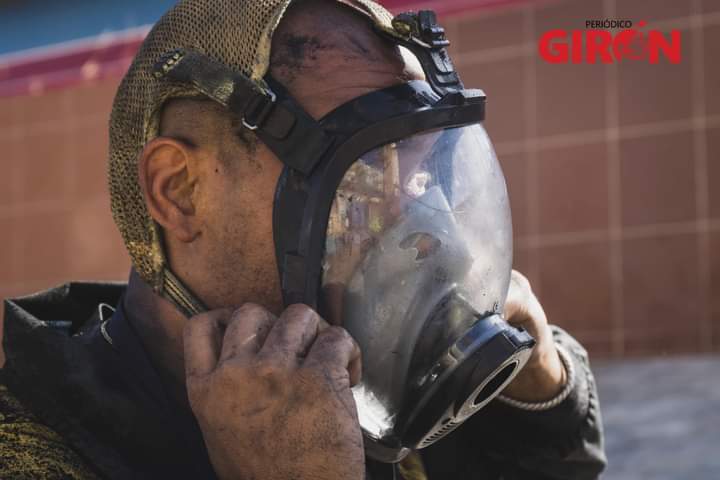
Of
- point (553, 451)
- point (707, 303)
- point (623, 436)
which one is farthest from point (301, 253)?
point (707, 303)

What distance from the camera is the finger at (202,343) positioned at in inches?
81.0

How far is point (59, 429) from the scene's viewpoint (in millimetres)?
2248

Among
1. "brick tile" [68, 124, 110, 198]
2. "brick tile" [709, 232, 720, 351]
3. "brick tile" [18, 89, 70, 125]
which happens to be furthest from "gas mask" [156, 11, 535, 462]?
"brick tile" [18, 89, 70, 125]

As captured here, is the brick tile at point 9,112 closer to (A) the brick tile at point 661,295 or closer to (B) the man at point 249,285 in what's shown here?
(A) the brick tile at point 661,295

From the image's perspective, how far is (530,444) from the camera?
2.96m

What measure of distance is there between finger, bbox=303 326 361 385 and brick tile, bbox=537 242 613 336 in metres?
5.04

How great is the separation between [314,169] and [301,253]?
15 cm

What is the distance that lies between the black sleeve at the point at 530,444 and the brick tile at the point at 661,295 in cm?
398

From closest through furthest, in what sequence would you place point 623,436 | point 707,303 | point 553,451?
1. point 553,451
2. point 623,436
3. point 707,303

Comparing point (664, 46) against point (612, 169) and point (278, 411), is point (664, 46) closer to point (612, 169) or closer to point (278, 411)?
point (612, 169)

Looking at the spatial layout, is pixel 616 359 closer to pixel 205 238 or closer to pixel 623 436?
pixel 623 436

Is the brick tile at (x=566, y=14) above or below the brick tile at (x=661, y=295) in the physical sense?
above

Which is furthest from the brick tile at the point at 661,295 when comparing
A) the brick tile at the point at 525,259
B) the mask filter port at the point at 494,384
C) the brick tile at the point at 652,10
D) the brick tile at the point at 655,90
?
the mask filter port at the point at 494,384

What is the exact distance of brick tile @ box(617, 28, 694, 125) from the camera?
6.90 metres
